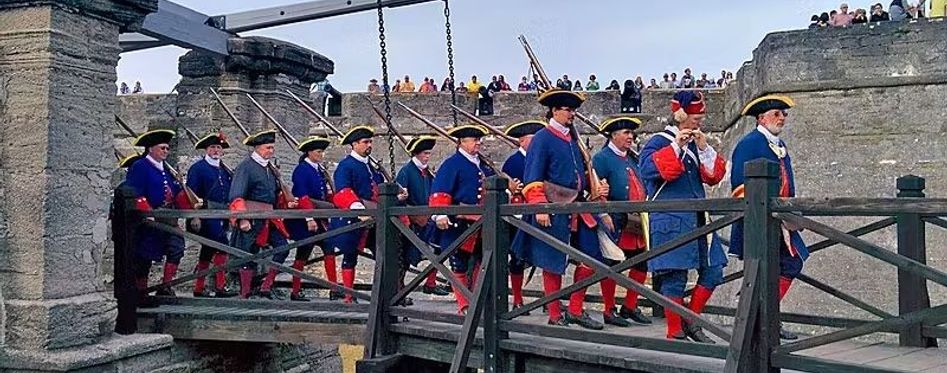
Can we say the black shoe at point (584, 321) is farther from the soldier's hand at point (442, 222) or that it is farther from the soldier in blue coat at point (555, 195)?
the soldier's hand at point (442, 222)

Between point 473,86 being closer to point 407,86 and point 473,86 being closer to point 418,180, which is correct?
point 407,86

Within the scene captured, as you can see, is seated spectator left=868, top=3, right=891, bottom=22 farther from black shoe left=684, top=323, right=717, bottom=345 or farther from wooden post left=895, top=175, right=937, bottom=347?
black shoe left=684, top=323, right=717, bottom=345

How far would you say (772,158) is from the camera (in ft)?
17.8

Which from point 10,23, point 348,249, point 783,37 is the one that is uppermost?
point 783,37

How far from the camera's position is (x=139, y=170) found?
7410 mm

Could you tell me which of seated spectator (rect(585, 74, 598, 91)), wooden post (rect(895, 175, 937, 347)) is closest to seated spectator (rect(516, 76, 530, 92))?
seated spectator (rect(585, 74, 598, 91))

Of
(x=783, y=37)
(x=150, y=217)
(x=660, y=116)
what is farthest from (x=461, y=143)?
Result: (x=660, y=116)

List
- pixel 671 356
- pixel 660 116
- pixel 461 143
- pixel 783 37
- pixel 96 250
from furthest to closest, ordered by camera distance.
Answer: pixel 660 116
pixel 783 37
pixel 461 143
pixel 96 250
pixel 671 356

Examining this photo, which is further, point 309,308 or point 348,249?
point 348,249

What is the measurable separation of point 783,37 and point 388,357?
25.9ft

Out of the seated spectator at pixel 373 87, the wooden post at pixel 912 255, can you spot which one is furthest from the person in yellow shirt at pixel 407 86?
the wooden post at pixel 912 255

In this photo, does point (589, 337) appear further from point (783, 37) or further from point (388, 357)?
point (783, 37)

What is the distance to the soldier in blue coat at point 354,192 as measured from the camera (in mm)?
7457

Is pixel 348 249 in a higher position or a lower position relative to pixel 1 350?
higher
